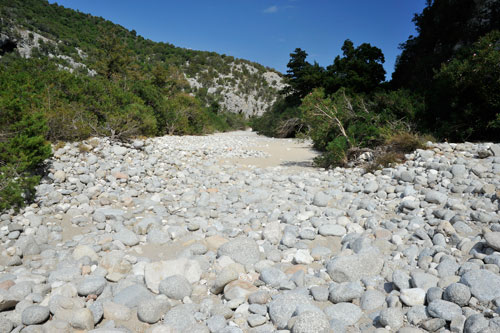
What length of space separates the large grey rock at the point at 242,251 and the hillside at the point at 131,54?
24.0m

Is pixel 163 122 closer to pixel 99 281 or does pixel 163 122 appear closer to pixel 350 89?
pixel 350 89

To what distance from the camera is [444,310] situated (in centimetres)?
208

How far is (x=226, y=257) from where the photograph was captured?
138 inches

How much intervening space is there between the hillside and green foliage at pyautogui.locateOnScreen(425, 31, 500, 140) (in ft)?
76.8

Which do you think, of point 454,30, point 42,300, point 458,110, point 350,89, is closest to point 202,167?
point 42,300

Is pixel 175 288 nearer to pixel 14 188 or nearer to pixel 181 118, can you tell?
pixel 14 188

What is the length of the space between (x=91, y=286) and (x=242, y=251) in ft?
5.50

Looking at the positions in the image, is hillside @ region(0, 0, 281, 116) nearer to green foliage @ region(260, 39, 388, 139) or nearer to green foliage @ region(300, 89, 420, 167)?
green foliage @ region(260, 39, 388, 139)

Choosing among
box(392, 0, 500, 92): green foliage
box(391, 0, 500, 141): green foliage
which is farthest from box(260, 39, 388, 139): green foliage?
box(391, 0, 500, 141): green foliage

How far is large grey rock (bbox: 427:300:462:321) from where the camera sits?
80.4 inches

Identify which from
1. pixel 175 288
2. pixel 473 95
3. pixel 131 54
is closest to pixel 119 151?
pixel 175 288

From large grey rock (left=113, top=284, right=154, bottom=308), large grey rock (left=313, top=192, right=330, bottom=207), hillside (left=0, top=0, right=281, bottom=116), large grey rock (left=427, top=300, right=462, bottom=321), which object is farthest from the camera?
hillside (left=0, top=0, right=281, bottom=116)

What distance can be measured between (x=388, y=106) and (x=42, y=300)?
11099 mm

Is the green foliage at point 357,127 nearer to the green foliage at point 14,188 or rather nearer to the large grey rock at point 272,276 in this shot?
the large grey rock at point 272,276
